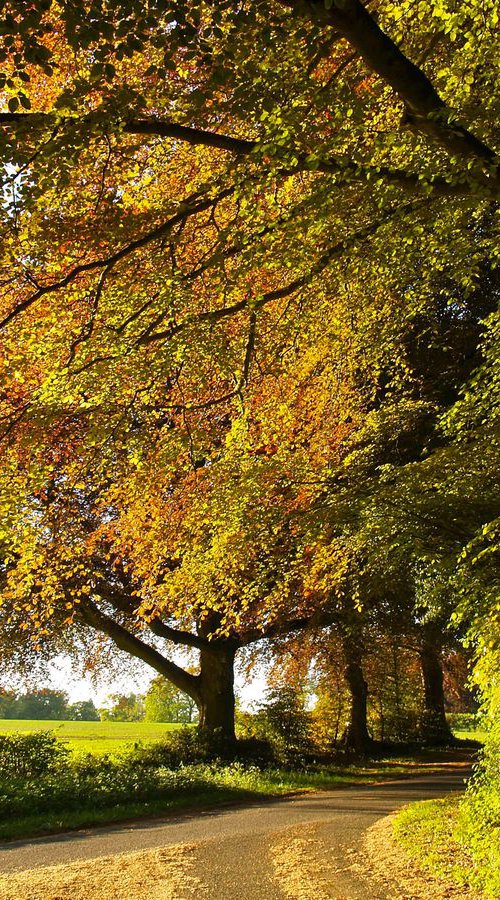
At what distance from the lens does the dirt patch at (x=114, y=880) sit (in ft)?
23.0

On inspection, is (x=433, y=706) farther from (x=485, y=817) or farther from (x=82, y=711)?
(x=82, y=711)

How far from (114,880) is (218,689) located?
13.4 metres

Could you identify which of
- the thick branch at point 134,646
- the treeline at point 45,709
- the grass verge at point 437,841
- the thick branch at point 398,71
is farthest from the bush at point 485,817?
the treeline at point 45,709

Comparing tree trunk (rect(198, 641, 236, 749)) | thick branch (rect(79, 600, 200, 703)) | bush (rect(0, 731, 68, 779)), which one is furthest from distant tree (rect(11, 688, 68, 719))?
bush (rect(0, 731, 68, 779))

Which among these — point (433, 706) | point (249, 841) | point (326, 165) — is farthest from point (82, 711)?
point (326, 165)

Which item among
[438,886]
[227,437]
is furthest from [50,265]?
[438,886]

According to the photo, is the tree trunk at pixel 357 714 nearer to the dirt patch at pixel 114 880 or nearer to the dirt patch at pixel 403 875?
the dirt patch at pixel 403 875

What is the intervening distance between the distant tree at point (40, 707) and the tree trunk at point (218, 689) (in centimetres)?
6049

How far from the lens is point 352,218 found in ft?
27.4

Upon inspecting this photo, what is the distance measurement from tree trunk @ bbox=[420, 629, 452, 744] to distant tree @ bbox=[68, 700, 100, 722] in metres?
63.0

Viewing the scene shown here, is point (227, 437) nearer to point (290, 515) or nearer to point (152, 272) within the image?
point (290, 515)

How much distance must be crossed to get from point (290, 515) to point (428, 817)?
16.5 feet

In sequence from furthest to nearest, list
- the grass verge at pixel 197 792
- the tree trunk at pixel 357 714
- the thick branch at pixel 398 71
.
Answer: the tree trunk at pixel 357 714, the grass verge at pixel 197 792, the thick branch at pixel 398 71

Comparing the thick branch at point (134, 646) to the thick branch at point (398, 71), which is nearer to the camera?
the thick branch at point (398, 71)
